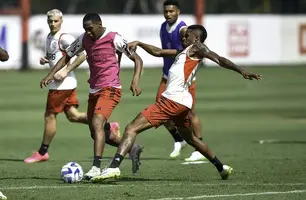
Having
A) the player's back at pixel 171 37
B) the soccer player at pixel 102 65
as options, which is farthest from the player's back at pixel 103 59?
the player's back at pixel 171 37

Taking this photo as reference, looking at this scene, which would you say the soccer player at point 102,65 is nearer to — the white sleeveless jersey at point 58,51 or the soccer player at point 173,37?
the white sleeveless jersey at point 58,51

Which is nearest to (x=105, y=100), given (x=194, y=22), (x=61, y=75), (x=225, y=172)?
(x=225, y=172)

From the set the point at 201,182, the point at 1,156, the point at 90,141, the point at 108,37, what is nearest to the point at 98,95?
the point at 108,37

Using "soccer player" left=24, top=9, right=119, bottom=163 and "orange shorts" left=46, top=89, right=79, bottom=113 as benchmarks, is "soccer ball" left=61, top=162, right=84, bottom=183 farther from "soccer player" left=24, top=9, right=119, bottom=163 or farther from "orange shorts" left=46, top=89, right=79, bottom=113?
"orange shorts" left=46, top=89, right=79, bottom=113

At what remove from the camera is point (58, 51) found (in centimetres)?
1411

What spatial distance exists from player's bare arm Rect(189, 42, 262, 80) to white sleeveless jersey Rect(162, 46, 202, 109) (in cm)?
10

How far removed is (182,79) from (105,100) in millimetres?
1082

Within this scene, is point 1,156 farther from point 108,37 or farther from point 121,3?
point 121,3

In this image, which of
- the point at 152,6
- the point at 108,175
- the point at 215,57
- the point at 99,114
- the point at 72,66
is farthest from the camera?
the point at 152,6

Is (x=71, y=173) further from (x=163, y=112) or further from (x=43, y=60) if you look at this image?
(x=43, y=60)

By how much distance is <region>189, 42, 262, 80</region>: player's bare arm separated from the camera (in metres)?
11.1

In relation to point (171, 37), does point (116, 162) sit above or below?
below

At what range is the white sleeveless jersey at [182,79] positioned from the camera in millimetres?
11391

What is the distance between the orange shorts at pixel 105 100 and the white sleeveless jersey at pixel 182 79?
80cm
